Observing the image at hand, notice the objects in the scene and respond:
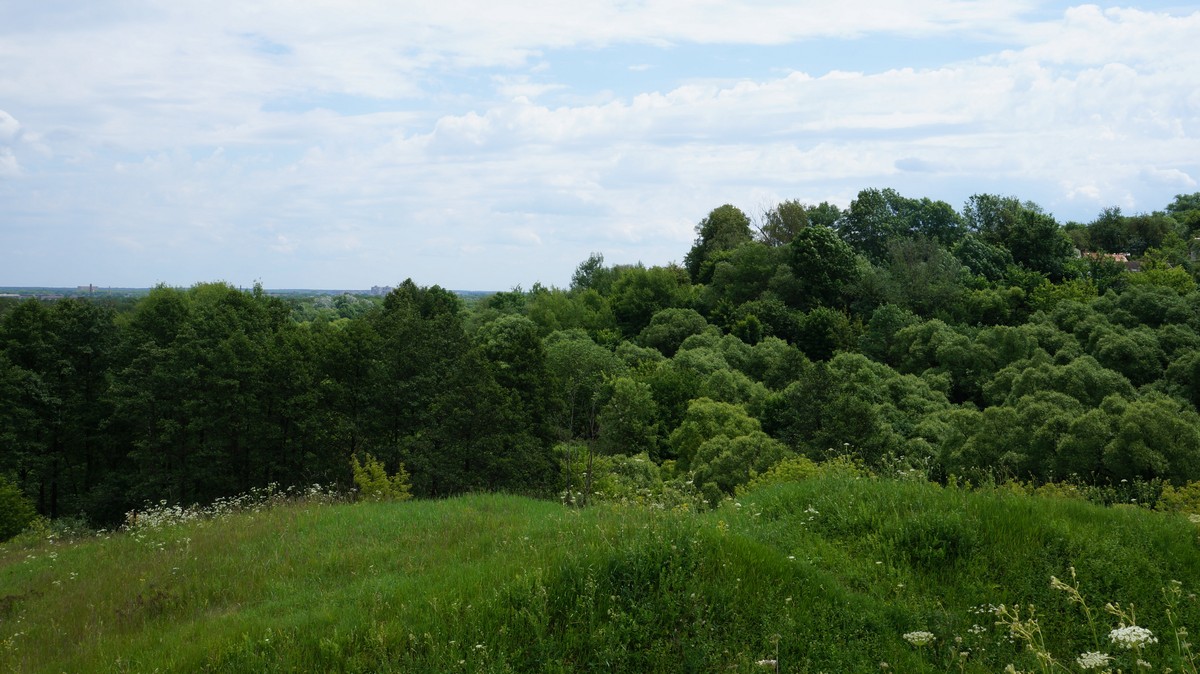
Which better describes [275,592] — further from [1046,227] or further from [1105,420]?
[1046,227]

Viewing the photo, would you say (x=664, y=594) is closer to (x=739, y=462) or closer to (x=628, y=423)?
(x=739, y=462)

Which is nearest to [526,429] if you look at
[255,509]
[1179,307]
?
[255,509]

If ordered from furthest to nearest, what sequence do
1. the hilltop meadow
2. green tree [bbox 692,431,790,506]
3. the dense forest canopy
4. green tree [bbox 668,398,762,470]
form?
green tree [bbox 668,398,762,470] → green tree [bbox 692,431,790,506] → the dense forest canopy → the hilltop meadow

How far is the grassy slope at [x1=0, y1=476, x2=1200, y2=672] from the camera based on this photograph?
588 cm

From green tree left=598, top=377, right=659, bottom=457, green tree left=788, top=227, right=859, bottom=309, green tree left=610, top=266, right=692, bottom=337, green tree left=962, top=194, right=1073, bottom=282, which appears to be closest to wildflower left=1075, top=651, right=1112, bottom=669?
Result: green tree left=598, top=377, right=659, bottom=457

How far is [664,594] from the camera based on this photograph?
6270mm

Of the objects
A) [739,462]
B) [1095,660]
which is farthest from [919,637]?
[739,462]

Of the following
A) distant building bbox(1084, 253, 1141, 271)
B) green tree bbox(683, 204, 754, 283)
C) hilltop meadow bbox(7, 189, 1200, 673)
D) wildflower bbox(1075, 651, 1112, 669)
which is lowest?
hilltop meadow bbox(7, 189, 1200, 673)

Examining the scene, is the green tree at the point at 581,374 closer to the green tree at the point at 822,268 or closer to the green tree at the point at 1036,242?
the green tree at the point at 822,268

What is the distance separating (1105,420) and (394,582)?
24.6 metres

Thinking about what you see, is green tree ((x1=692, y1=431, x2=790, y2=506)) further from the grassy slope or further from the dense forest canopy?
the grassy slope

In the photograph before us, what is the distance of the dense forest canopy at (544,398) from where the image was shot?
28125mm

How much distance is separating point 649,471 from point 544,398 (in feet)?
20.9

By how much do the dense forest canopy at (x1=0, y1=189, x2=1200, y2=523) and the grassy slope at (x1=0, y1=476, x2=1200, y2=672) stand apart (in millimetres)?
4621
